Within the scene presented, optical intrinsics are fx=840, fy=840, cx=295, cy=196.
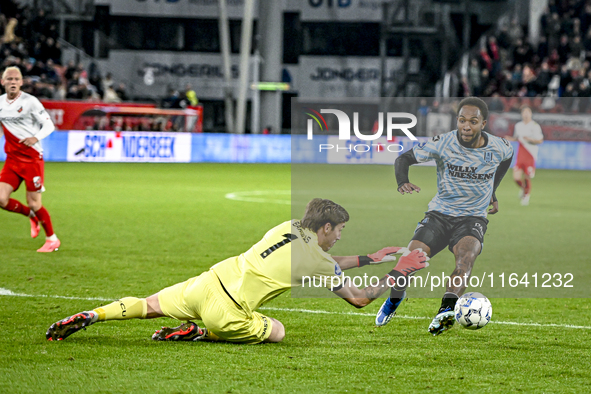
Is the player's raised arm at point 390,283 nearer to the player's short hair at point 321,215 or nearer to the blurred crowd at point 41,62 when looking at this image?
the player's short hair at point 321,215

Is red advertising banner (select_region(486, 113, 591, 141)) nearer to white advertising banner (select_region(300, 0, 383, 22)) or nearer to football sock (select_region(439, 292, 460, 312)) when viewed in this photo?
white advertising banner (select_region(300, 0, 383, 22))

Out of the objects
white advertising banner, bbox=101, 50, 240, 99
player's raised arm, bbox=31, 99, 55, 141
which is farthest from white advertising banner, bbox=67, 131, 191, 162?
player's raised arm, bbox=31, 99, 55, 141

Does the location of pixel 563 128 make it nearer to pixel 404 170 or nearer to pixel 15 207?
pixel 15 207

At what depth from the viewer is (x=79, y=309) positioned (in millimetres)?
6570

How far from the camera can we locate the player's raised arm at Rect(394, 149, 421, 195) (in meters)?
6.10

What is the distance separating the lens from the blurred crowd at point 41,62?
28391 millimetres

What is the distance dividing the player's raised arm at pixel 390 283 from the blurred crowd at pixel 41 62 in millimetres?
23396

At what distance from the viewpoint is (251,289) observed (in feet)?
17.6

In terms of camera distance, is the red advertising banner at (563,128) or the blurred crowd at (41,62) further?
the blurred crowd at (41,62)

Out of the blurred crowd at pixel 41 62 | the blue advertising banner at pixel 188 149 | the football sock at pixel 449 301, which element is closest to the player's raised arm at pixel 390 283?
the football sock at pixel 449 301

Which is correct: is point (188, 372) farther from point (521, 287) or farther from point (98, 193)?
point (98, 193)

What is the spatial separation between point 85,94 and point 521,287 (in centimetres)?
2383

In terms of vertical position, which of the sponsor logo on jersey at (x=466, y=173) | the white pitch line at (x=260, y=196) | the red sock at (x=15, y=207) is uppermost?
the sponsor logo on jersey at (x=466, y=173)

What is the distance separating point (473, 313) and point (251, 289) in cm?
153
